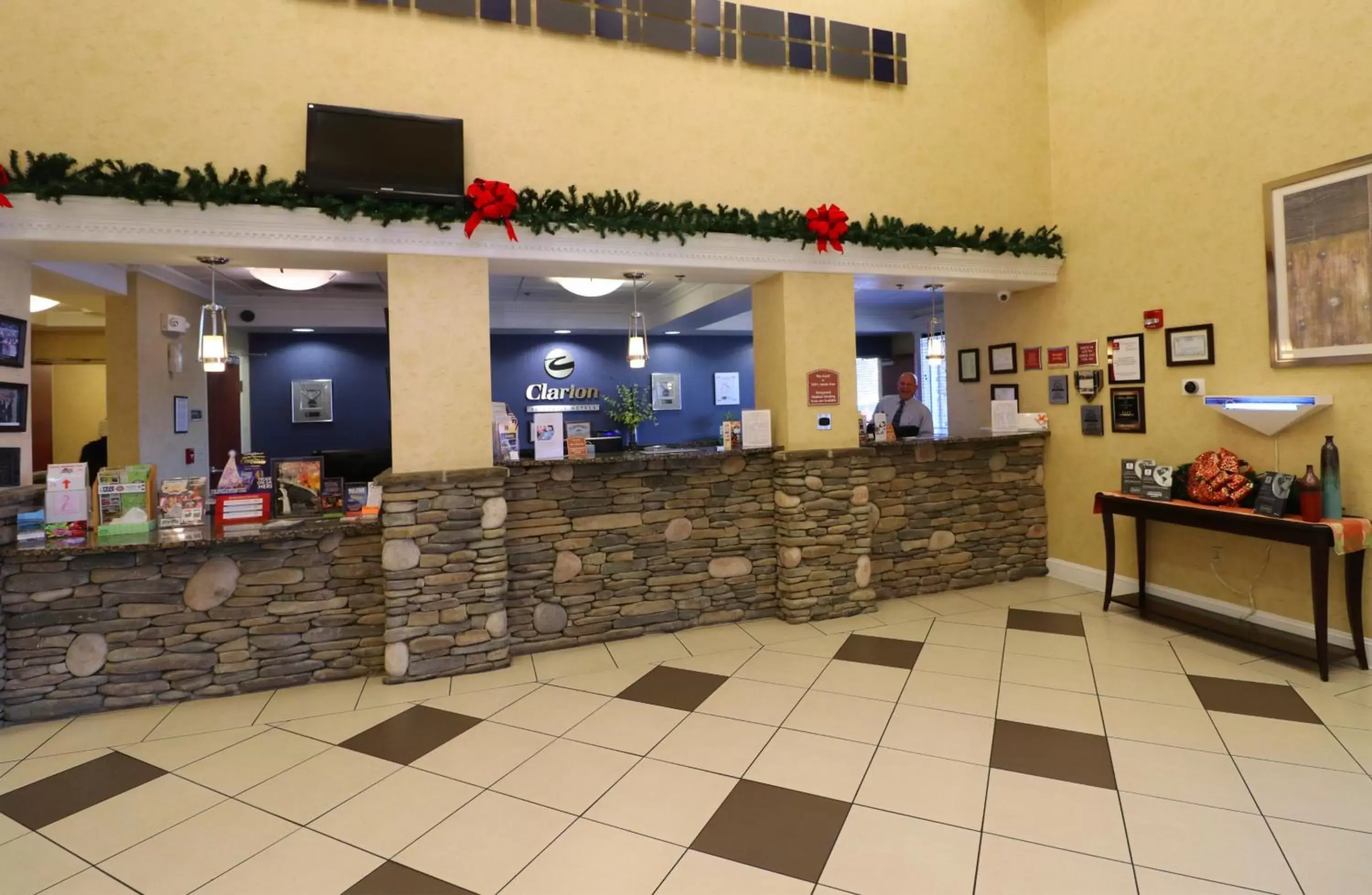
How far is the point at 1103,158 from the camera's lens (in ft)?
15.8

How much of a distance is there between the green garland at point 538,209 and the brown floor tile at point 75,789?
2.59m

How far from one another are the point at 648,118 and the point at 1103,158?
10.9 ft

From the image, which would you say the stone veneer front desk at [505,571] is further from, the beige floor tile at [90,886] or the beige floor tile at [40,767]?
the beige floor tile at [90,886]

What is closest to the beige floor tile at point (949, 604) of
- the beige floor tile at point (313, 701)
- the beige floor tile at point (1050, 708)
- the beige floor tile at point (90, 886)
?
the beige floor tile at point (1050, 708)

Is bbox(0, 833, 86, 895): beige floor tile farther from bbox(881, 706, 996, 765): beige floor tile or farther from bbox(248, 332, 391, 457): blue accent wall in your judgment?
bbox(248, 332, 391, 457): blue accent wall

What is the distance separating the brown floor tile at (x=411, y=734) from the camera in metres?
2.88

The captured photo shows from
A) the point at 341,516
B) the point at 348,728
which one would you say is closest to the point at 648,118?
the point at 341,516

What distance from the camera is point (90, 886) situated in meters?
2.08

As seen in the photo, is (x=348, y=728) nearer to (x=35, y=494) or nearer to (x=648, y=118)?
(x=35, y=494)

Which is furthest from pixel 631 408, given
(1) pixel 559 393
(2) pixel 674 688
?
(2) pixel 674 688

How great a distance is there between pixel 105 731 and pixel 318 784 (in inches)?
56.0

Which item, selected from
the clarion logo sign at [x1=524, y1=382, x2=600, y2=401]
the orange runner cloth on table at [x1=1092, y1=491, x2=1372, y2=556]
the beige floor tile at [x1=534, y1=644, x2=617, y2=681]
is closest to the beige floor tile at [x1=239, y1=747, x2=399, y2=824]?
the beige floor tile at [x1=534, y1=644, x2=617, y2=681]

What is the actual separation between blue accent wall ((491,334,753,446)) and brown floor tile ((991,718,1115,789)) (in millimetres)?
6352

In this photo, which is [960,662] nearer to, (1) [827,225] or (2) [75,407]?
(1) [827,225]
